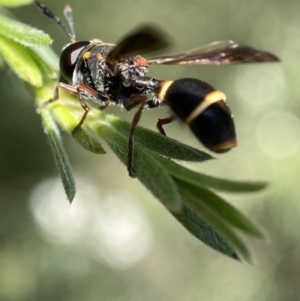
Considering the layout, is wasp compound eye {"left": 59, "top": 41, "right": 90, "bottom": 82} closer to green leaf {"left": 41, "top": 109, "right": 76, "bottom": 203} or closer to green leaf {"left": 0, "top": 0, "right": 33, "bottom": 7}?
green leaf {"left": 0, "top": 0, "right": 33, "bottom": 7}

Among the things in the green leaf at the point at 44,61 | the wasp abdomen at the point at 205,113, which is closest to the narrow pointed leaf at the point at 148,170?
the green leaf at the point at 44,61

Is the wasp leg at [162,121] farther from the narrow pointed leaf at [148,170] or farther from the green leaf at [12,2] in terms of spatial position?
the green leaf at [12,2]

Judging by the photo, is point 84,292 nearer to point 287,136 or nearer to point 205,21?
point 287,136

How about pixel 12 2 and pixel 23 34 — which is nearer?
pixel 23 34

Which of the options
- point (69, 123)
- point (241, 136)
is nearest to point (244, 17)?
point (241, 136)

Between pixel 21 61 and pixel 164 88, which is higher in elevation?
pixel 21 61

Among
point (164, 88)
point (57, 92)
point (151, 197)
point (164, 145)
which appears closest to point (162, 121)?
point (164, 88)

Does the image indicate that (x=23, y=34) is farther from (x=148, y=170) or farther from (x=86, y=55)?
(x=86, y=55)
